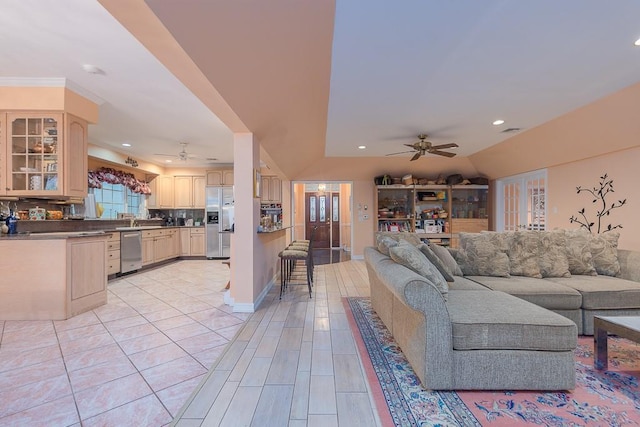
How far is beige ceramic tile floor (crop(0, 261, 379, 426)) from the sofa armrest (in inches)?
117

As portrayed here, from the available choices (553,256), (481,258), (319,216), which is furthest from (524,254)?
(319,216)

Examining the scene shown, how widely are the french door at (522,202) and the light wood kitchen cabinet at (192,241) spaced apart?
23.9 feet

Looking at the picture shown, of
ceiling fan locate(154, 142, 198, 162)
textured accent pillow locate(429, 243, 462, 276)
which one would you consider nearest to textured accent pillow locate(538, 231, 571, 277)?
textured accent pillow locate(429, 243, 462, 276)

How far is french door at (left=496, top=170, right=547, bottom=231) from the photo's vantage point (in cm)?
565

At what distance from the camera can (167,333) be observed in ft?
9.30

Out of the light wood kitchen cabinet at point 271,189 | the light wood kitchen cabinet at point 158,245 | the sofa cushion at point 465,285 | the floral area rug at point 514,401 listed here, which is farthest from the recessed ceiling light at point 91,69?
the light wood kitchen cabinet at point 271,189

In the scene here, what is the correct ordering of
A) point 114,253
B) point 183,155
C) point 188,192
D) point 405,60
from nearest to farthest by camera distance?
1. point 405,60
2. point 114,253
3. point 183,155
4. point 188,192

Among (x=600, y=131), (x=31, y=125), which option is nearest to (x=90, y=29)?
(x=31, y=125)

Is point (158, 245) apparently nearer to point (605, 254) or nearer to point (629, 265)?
point (605, 254)

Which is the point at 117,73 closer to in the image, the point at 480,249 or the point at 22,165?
the point at 22,165

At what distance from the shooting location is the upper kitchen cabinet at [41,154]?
11.1 ft

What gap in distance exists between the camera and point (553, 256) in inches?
123

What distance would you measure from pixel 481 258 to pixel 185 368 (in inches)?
119

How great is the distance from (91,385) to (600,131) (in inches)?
239
